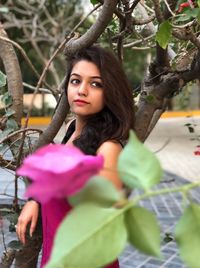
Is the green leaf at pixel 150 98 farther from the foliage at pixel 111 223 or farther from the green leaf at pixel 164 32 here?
the foliage at pixel 111 223

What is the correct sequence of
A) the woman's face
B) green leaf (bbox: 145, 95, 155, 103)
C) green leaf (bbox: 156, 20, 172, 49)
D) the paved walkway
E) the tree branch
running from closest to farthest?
1. green leaf (bbox: 156, 20, 172, 49)
2. the woman's face
3. green leaf (bbox: 145, 95, 155, 103)
4. the tree branch
5. the paved walkway

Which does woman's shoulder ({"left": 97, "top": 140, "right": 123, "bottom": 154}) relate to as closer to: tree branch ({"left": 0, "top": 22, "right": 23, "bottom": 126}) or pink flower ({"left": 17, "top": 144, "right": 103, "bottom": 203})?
tree branch ({"left": 0, "top": 22, "right": 23, "bottom": 126})

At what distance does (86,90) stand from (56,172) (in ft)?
3.35

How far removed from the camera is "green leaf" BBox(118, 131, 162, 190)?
55 cm

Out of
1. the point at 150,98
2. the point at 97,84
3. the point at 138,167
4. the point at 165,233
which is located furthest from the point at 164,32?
the point at 165,233

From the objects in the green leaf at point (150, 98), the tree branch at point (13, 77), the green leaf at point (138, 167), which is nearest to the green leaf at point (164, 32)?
the green leaf at point (150, 98)

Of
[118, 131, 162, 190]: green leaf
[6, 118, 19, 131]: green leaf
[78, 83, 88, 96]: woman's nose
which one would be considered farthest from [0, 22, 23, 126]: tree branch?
[118, 131, 162, 190]: green leaf

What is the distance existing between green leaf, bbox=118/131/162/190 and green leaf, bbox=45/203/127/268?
0.13ft

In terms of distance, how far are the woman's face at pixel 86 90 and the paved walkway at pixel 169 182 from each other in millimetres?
349

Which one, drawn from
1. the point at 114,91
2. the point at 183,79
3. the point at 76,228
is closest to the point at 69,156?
the point at 76,228

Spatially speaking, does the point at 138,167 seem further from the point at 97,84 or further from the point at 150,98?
the point at 150,98

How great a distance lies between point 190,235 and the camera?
1.77 ft

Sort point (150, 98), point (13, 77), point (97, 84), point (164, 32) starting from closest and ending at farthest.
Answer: point (164, 32) → point (97, 84) → point (150, 98) → point (13, 77)

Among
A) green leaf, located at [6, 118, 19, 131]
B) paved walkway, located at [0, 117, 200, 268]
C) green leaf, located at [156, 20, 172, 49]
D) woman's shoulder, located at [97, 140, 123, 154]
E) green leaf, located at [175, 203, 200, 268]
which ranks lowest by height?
paved walkway, located at [0, 117, 200, 268]
